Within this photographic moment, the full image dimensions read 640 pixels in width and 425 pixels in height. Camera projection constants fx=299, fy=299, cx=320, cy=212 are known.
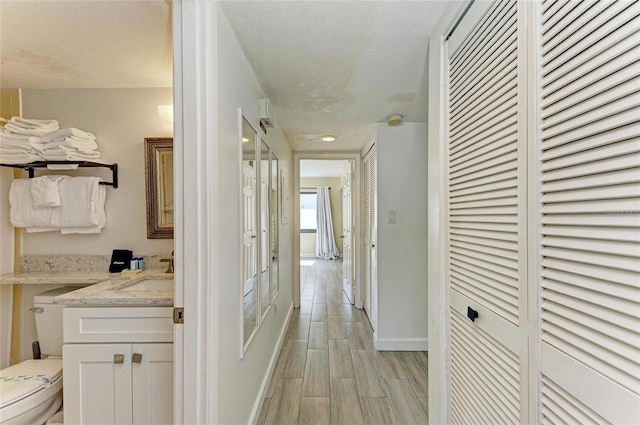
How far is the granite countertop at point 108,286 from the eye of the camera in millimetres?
1363

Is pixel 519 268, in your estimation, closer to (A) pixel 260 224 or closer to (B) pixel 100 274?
(A) pixel 260 224

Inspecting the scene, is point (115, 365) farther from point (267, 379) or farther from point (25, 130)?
point (25, 130)

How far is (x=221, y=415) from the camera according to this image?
123 centimetres

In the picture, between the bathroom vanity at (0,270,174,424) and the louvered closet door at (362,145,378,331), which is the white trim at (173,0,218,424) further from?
the louvered closet door at (362,145,378,331)

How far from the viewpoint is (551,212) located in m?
0.70

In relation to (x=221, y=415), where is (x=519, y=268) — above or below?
above

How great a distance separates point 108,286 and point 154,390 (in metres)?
0.60

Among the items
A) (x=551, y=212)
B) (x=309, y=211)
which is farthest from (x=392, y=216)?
(x=309, y=211)

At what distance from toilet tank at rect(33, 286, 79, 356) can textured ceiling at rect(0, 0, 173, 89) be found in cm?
137

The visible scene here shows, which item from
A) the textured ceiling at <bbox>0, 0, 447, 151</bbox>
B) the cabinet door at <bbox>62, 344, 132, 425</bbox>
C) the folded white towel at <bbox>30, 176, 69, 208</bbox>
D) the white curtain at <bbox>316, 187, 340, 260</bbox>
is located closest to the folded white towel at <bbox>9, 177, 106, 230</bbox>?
the folded white towel at <bbox>30, 176, 69, 208</bbox>

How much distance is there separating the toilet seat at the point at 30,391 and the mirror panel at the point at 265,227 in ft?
3.68

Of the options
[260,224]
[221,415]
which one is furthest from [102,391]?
[260,224]

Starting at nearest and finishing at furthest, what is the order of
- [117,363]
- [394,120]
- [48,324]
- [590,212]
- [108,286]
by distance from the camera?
[590,212] < [117,363] < [108,286] < [48,324] < [394,120]

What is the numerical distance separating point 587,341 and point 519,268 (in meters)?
0.23
